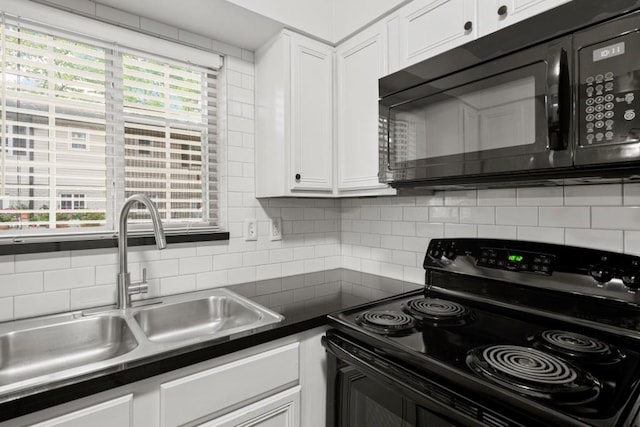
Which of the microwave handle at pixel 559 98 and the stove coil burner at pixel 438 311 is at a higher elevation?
the microwave handle at pixel 559 98

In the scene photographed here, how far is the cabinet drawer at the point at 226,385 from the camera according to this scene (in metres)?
0.95

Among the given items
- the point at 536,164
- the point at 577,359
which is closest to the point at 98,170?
the point at 536,164

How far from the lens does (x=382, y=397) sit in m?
1.00

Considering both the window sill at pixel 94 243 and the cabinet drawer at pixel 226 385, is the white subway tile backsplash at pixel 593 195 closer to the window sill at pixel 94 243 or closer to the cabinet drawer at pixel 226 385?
the cabinet drawer at pixel 226 385

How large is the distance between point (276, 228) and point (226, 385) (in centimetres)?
98

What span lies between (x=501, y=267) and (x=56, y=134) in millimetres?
1870

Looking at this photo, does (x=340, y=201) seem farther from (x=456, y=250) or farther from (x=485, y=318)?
(x=485, y=318)

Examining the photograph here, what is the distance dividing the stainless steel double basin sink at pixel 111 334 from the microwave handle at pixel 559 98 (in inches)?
41.3

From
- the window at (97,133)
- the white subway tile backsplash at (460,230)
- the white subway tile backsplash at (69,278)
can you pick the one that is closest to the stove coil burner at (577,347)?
the white subway tile backsplash at (460,230)

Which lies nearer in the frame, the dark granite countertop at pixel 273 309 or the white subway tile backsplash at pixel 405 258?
the dark granite countertop at pixel 273 309

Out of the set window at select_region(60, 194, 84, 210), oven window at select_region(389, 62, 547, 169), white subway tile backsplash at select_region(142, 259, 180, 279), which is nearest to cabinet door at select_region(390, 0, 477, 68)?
oven window at select_region(389, 62, 547, 169)

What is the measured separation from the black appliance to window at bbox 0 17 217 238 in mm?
1043

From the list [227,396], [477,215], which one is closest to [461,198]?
[477,215]

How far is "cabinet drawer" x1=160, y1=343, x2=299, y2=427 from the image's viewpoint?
95 centimetres
